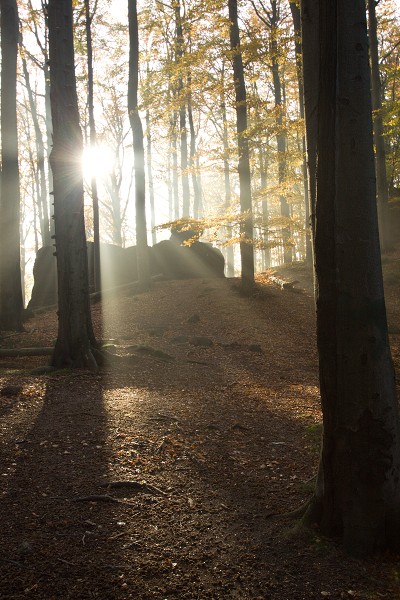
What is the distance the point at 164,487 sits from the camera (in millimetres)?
3973

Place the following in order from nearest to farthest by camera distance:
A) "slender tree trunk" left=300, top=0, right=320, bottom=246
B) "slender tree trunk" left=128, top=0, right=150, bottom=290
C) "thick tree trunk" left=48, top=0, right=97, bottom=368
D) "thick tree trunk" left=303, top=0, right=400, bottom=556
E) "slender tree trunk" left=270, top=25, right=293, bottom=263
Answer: "thick tree trunk" left=303, top=0, right=400, bottom=556 < "slender tree trunk" left=300, top=0, right=320, bottom=246 < "thick tree trunk" left=48, top=0, right=97, bottom=368 < "slender tree trunk" left=270, top=25, right=293, bottom=263 < "slender tree trunk" left=128, top=0, right=150, bottom=290

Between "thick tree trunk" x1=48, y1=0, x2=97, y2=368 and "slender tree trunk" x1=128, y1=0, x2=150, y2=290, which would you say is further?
"slender tree trunk" x1=128, y1=0, x2=150, y2=290

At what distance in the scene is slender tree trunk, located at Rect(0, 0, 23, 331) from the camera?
40.0 ft

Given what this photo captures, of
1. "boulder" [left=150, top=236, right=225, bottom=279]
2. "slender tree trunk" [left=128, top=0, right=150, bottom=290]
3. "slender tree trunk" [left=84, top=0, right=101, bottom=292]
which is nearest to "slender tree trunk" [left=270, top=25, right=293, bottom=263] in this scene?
"boulder" [left=150, top=236, right=225, bottom=279]

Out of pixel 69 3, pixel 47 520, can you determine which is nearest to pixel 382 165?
pixel 69 3

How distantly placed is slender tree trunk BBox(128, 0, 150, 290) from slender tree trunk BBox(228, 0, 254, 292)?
3427 millimetres

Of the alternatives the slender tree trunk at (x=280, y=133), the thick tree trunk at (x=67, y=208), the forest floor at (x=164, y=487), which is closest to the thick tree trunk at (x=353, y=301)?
the forest floor at (x=164, y=487)

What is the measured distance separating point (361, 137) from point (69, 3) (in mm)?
7472

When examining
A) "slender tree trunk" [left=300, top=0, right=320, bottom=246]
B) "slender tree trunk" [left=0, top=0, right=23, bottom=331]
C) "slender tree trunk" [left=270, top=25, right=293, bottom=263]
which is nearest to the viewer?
"slender tree trunk" [left=300, top=0, right=320, bottom=246]

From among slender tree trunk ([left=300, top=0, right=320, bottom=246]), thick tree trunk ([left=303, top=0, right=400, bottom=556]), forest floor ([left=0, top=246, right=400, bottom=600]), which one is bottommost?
forest floor ([left=0, top=246, right=400, bottom=600])

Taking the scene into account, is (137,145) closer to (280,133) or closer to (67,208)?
(280,133)

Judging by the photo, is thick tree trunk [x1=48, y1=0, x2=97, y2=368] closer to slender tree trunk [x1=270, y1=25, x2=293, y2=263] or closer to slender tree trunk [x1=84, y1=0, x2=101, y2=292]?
slender tree trunk [x1=270, y1=25, x2=293, y2=263]

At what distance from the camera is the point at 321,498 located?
332 cm

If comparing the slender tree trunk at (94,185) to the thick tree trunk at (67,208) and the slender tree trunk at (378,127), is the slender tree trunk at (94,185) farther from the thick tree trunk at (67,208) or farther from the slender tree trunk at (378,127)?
the slender tree trunk at (378,127)
